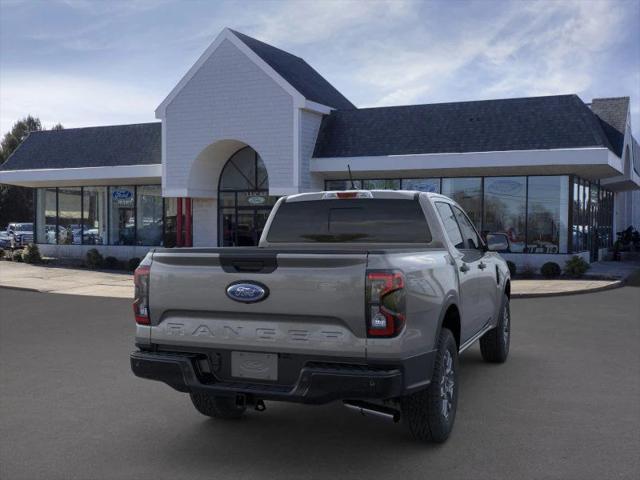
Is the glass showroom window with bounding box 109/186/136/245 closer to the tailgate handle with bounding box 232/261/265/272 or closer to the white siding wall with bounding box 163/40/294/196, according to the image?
the white siding wall with bounding box 163/40/294/196

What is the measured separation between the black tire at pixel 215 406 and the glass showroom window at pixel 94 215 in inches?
960

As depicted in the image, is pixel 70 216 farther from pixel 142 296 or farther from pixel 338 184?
pixel 142 296

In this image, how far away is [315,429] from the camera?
18.3 ft

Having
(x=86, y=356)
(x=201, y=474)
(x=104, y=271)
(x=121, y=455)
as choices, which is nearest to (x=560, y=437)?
(x=201, y=474)

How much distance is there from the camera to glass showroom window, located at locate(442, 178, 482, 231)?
74.4 ft

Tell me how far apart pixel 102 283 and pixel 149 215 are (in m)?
8.52

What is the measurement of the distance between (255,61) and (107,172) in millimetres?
7976

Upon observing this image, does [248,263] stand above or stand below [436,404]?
above

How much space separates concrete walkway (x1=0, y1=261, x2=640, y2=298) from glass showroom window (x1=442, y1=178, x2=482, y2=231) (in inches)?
162

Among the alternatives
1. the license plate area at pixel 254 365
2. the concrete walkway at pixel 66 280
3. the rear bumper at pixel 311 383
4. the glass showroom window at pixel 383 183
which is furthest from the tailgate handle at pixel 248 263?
the glass showroom window at pixel 383 183

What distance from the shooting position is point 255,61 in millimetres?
22750

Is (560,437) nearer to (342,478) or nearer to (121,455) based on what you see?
(342,478)

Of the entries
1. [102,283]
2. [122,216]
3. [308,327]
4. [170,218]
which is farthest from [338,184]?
[308,327]

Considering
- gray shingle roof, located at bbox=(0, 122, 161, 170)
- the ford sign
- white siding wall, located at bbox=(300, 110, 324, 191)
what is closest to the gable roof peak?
white siding wall, located at bbox=(300, 110, 324, 191)
